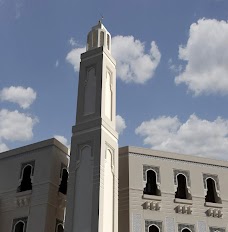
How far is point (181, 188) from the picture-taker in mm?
20984

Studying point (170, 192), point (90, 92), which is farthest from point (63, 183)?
point (170, 192)

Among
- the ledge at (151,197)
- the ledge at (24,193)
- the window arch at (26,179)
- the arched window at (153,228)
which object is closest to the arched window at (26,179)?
the window arch at (26,179)

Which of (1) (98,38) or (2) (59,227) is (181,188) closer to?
(2) (59,227)

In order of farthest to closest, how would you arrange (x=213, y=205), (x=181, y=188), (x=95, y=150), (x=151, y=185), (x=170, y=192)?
1. (x=181, y=188)
2. (x=151, y=185)
3. (x=213, y=205)
4. (x=170, y=192)
5. (x=95, y=150)

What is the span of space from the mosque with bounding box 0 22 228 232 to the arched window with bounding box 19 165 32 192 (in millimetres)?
47

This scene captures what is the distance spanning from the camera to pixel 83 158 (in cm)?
1881

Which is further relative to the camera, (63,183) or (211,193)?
(211,193)

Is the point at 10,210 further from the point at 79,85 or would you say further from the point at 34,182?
the point at 79,85

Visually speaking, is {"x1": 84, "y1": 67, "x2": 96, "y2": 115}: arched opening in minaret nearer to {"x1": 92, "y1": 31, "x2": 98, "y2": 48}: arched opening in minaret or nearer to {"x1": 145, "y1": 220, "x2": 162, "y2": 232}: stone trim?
{"x1": 92, "y1": 31, "x2": 98, "y2": 48}: arched opening in minaret

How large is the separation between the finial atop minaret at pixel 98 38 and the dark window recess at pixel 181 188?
720 centimetres

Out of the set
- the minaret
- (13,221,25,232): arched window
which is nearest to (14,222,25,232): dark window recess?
(13,221,25,232): arched window

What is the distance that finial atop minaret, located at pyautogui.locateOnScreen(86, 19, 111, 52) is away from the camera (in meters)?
22.3

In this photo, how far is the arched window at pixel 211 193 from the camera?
21058 millimetres

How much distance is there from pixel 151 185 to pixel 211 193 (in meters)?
3.06
